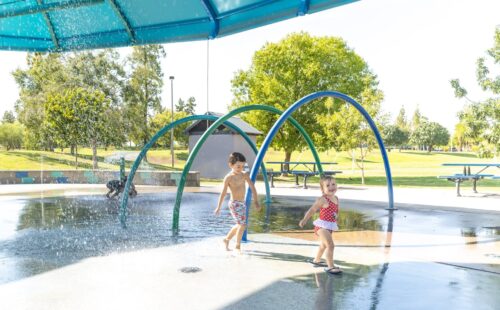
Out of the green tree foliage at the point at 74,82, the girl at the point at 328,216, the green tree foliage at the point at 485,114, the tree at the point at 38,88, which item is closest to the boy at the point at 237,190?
the girl at the point at 328,216

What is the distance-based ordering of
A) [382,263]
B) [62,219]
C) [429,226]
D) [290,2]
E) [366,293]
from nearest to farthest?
[366,293] → [382,263] → [290,2] → [429,226] → [62,219]

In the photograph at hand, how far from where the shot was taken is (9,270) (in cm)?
555

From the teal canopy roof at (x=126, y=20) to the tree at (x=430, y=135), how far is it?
114 metres

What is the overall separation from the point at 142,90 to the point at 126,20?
36198 mm

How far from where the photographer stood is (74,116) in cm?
3184

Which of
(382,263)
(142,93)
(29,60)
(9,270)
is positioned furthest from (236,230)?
(29,60)

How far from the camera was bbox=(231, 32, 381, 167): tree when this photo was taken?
3188cm

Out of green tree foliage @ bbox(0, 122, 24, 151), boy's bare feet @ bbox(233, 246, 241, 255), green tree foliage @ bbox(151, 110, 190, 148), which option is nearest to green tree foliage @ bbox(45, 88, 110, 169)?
boy's bare feet @ bbox(233, 246, 241, 255)

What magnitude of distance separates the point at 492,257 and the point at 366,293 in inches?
113

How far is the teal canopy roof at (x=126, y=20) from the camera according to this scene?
768cm

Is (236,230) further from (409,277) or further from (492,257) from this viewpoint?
(492,257)

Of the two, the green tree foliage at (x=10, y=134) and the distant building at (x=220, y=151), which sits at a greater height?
the green tree foliage at (x=10, y=134)

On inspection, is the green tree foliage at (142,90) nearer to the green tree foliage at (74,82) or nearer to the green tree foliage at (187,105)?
the green tree foliage at (74,82)

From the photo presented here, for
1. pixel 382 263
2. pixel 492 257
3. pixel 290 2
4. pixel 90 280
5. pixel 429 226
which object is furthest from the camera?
pixel 429 226
